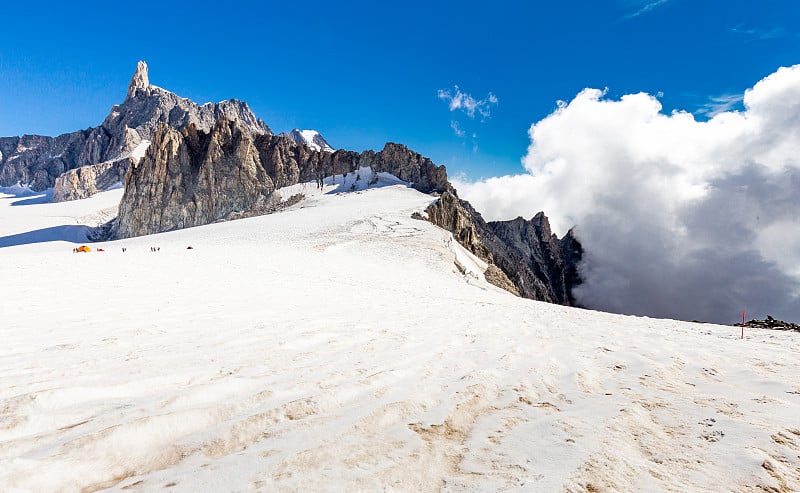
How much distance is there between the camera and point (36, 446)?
2412 millimetres

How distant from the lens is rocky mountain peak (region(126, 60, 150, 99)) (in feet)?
539

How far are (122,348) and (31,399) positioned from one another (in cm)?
176

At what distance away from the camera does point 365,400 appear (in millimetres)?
3475

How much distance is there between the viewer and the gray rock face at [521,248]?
43000mm

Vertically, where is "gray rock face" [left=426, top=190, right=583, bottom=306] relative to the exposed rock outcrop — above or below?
above

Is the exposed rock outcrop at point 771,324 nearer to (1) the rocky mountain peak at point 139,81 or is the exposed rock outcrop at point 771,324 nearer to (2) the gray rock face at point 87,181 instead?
(2) the gray rock face at point 87,181

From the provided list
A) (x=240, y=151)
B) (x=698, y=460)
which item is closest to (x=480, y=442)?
(x=698, y=460)

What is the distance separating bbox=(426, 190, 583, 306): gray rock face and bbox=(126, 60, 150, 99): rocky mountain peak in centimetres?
16989

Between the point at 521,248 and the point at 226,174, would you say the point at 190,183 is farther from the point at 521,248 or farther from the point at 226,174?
the point at 521,248

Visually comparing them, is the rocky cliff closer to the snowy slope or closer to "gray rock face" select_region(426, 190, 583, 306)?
"gray rock face" select_region(426, 190, 583, 306)

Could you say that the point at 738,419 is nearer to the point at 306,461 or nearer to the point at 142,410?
the point at 306,461

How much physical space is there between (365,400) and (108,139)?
638 ft

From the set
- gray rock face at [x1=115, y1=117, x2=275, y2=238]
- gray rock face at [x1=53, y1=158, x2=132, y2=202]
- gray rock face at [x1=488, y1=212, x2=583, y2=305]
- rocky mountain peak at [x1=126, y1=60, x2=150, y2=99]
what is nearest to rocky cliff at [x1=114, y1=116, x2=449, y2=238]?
gray rock face at [x1=115, y1=117, x2=275, y2=238]

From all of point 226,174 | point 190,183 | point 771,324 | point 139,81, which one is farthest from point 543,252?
point 139,81
